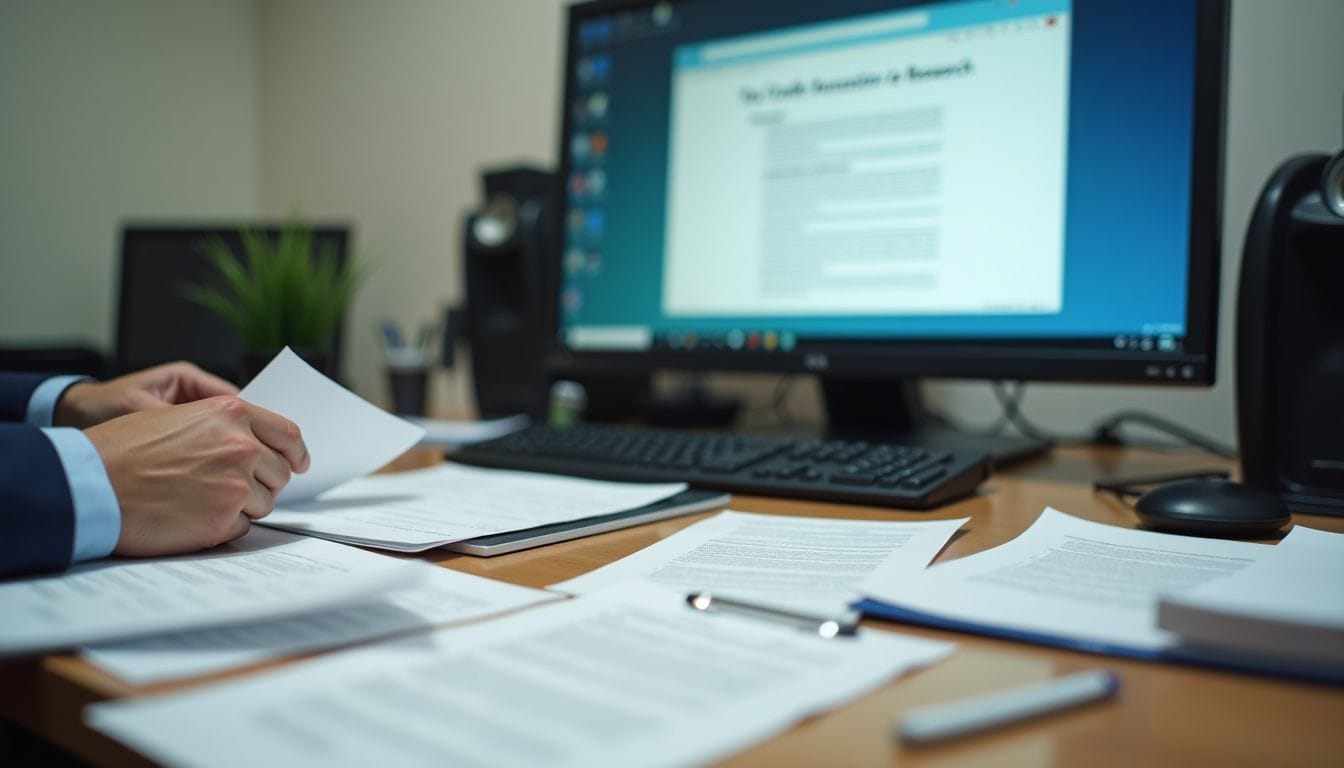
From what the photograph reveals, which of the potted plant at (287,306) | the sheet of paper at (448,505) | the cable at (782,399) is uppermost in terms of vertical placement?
the potted plant at (287,306)

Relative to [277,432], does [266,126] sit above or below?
above

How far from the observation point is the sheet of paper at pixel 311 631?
1.17ft

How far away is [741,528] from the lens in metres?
0.61

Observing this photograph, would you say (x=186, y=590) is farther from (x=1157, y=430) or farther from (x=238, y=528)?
(x=1157, y=430)

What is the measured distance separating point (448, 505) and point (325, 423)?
0.11 meters

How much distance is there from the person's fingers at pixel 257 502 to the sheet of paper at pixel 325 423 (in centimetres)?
7

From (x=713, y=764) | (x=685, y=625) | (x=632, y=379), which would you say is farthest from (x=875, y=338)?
(x=713, y=764)

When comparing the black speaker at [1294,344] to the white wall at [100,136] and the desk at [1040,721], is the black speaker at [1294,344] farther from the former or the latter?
the white wall at [100,136]

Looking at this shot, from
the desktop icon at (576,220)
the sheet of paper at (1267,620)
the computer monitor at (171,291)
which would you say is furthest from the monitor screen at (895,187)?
the computer monitor at (171,291)

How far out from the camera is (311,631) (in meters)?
0.40

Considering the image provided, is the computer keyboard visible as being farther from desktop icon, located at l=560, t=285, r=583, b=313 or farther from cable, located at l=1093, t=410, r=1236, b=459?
cable, located at l=1093, t=410, r=1236, b=459

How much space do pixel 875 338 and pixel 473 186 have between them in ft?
3.39

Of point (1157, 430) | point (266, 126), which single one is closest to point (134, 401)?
point (1157, 430)

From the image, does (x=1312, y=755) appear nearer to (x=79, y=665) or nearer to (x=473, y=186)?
(x=79, y=665)
